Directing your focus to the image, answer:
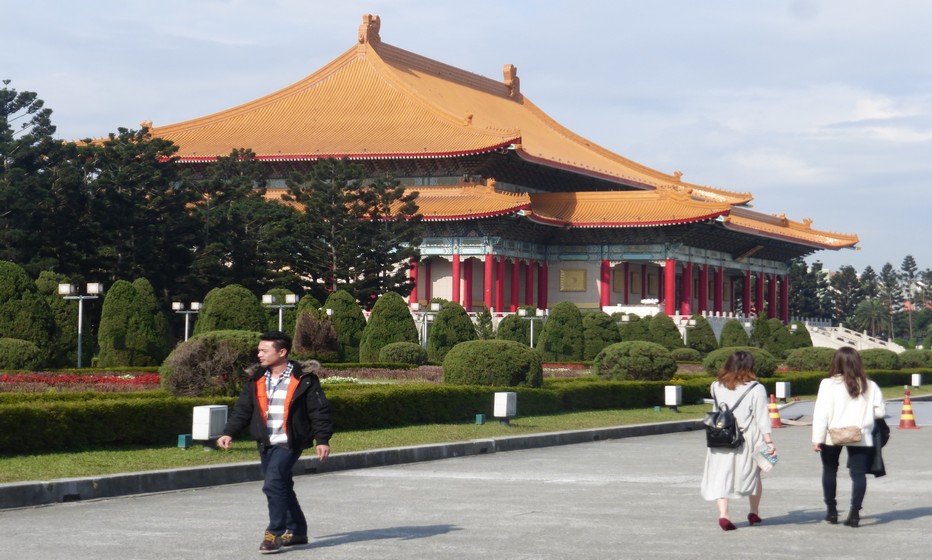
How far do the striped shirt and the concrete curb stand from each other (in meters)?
3.40

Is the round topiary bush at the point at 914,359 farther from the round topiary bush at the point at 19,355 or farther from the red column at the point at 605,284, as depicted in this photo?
the round topiary bush at the point at 19,355

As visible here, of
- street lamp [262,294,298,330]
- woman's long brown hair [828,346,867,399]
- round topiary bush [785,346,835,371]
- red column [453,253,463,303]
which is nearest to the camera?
woman's long brown hair [828,346,867,399]

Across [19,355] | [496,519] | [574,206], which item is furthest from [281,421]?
[574,206]

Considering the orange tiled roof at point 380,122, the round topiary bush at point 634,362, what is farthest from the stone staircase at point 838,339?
the round topiary bush at point 634,362

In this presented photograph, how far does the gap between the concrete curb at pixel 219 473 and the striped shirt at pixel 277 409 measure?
11.2 feet

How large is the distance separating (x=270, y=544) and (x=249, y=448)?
280 inches

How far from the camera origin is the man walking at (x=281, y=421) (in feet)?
31.0

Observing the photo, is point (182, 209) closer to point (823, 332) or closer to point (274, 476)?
point (274, 476)

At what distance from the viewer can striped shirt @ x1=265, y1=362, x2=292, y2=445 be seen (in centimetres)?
952

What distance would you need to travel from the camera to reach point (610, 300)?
62.3 m

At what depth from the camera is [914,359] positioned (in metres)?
52.6

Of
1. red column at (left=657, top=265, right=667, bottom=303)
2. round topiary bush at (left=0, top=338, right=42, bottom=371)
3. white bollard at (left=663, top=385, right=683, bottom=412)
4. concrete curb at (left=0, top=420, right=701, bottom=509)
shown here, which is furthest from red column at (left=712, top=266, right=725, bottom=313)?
concrete curb at (left=0, top=420, right=701, bottom=509)

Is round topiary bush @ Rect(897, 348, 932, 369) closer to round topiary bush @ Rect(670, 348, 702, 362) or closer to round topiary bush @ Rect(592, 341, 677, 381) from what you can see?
round topiary bush @ Rect(670, 348, 702, 362)

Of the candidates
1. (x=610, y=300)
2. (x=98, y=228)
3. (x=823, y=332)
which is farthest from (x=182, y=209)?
(x=823, y=332)
